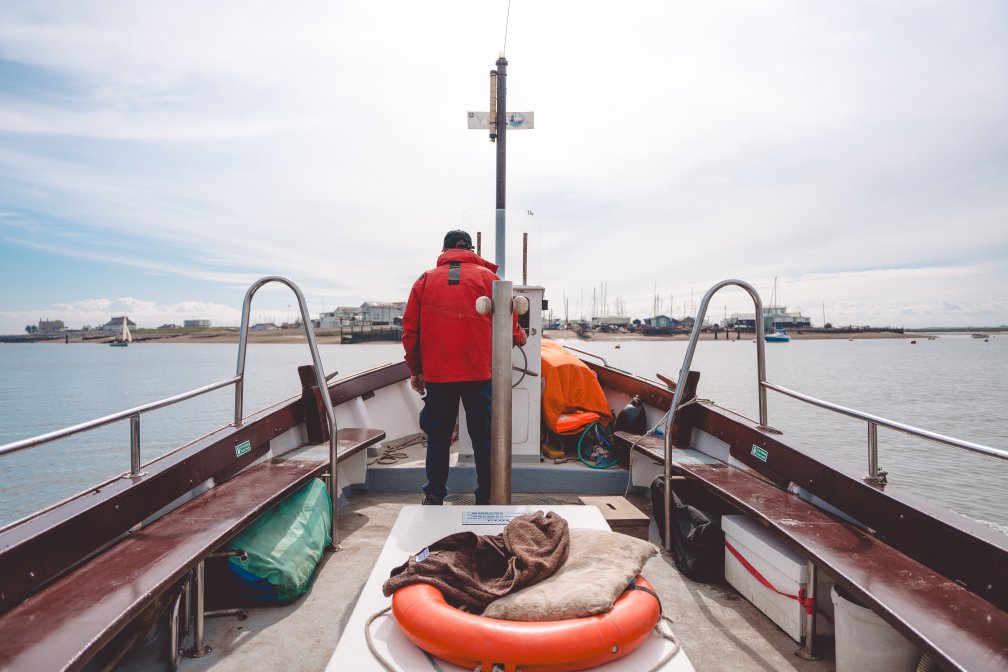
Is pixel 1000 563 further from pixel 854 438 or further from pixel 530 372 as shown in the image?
pixel 854 438

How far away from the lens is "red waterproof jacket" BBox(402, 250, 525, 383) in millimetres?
2957

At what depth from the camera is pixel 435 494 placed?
3.21 m

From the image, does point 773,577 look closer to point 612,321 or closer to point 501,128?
point 501,128

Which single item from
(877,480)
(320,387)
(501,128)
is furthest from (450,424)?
(501,128)

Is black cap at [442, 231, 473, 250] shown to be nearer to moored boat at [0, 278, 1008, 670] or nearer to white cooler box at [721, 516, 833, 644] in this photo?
moored boat at [0, 278, 1008, 670]

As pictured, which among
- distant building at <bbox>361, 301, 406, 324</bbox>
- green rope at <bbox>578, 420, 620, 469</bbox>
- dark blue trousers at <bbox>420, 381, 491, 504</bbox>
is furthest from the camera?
distant building at <bbox>361, 301, 406, 324</bbox>

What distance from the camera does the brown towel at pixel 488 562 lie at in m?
1.68

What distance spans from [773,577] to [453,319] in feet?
6.27

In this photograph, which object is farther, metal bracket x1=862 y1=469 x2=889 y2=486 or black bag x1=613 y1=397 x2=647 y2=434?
black bag x1=613 y1=397 x2=647 y2=434

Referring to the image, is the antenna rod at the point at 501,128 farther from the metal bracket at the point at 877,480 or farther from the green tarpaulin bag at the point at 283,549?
the metal bracket at the point at 877,480

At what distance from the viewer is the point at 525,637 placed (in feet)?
4.61

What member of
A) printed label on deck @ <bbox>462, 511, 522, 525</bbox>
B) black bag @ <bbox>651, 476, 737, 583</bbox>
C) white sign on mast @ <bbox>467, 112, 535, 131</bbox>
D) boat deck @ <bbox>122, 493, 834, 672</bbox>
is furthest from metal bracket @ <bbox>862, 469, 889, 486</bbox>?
white sign on mast @ <bbox>467, 112, 535, 131</bbox>

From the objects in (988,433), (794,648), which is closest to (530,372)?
(794,648)

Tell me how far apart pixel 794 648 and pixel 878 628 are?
47 centimetres
